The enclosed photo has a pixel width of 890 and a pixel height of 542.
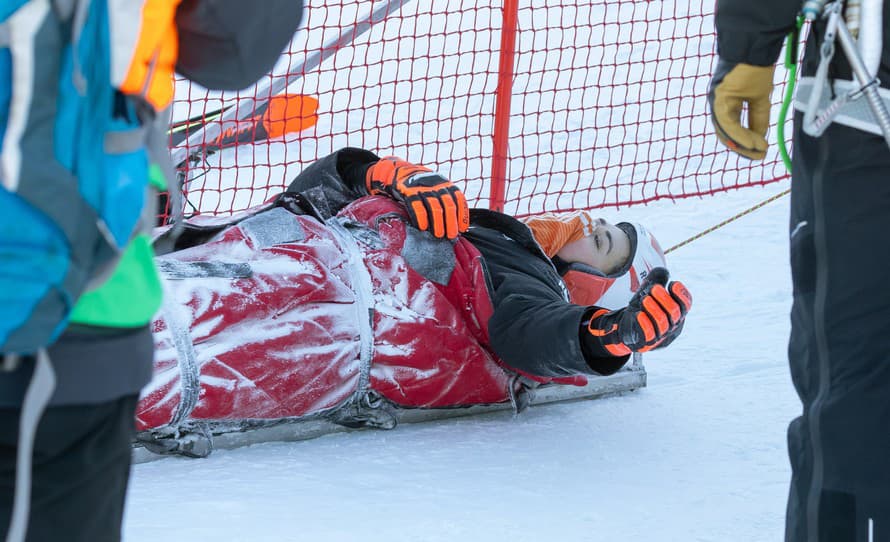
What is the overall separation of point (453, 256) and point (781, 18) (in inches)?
55.3

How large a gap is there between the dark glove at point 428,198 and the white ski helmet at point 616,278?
0.38m

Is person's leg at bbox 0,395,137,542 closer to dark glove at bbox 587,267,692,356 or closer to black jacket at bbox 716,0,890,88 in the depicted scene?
black jacket at bbox 716,0,890,88

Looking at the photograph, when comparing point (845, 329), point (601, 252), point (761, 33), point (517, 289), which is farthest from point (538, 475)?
point (761, 33)

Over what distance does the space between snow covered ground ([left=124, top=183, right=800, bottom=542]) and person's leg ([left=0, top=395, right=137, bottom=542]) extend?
103cm

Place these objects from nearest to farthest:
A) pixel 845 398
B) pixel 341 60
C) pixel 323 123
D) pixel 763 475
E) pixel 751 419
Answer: pixel 845 398 → pixel 763 475 → pixel 751 419 → pixel 323 123 → pixel 341 60

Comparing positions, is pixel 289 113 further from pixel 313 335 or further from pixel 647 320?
pixel 647 320

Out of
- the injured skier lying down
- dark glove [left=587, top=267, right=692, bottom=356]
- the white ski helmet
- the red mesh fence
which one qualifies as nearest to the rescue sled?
the injured skier lying down

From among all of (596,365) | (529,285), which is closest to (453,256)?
(529,285)

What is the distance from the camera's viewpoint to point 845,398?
1.55 m

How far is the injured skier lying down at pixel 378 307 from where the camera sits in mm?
2465

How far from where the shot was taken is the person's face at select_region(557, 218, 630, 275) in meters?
3.19

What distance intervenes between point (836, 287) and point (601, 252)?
1.64 m

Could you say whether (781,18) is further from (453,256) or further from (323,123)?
(323,123)

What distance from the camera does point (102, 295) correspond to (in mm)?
1025
